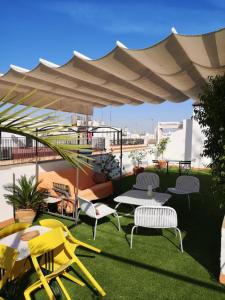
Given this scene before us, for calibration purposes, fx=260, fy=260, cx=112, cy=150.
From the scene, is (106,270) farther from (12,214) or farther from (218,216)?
(218,216)

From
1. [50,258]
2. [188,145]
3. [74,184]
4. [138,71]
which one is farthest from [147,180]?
[188,145]

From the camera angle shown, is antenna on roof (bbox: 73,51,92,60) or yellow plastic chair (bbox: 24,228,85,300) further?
antenna on roof (bbox: 73,51,92,60)

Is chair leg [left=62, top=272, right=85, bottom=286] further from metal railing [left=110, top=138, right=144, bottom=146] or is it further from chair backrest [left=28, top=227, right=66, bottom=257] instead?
metal railing [left=110, top=138, right=144, bottom=146]

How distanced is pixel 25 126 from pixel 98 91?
7762 millimetres

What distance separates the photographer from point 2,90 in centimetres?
892

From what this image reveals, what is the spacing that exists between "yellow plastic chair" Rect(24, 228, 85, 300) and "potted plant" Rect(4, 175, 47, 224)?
2.50 metres

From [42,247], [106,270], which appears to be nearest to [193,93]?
[106,270]

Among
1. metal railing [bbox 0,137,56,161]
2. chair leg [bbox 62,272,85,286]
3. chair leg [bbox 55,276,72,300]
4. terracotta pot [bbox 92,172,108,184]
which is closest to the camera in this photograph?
chair leg [bbox 55,276,72,300]

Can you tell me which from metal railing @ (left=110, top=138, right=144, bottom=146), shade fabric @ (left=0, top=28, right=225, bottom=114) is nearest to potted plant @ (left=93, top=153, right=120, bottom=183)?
shade fabric @ (left=0, top=28, right=225, bottom=114)

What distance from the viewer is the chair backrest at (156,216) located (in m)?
4.35

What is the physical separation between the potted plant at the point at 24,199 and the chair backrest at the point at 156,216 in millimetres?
2612

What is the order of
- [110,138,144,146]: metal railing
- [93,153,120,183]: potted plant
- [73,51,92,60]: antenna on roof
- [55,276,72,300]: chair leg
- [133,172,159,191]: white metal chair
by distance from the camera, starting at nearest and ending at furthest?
[55,276,72,300]: chair leg → [73,51,92,60]: antenna on roof → [133,172,159,191]: white metal chair → [93,153,120,183]: potted plant → [110,138,144,146]: metal railing

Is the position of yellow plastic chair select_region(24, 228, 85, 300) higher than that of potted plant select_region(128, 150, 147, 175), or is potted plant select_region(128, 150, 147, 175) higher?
potted plant select_region(128, 150, 147, 175)

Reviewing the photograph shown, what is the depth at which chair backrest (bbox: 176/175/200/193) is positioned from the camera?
7.04 metres
